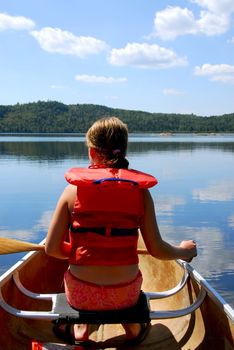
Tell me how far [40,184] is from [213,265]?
1172 cm

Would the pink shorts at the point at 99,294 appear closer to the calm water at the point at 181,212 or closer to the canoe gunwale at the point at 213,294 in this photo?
the canoe gunwale at the point at 213,294

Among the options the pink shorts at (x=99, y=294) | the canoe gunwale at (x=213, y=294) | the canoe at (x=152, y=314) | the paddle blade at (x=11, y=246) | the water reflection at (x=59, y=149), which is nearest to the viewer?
the pink shorts at (x=99, y=294)

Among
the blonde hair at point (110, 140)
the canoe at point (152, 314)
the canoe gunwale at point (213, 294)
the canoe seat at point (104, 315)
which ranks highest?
the blonde hair at point (110, 140)

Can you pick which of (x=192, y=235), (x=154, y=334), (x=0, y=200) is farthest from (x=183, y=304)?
(x=0, y=200)

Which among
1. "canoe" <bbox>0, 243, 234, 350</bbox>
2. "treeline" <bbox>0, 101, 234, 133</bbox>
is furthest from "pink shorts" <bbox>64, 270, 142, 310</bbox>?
"treeline" <bbox>0, 101, 234, 133</bbox>

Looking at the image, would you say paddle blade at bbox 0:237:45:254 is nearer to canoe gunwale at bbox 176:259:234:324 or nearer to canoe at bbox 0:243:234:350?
canoe at bbox 0:243:234:350

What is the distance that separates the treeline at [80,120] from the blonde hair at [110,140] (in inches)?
4427

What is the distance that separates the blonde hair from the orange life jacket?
0.27 feet

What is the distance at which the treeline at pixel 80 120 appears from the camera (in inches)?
4732

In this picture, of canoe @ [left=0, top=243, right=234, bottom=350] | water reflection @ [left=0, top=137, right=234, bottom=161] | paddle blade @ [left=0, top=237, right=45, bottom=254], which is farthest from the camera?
water reflection @ [left=0, top=137, right=234, bottom=161]

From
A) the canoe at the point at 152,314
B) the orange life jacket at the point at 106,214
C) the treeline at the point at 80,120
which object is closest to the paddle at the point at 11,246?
the canoe at the point at 152,314

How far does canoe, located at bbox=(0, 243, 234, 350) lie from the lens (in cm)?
310

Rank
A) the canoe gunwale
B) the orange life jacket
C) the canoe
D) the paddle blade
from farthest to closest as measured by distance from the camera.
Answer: the paddle blade
the canoe
the canoe gunwale
the orange life jacket

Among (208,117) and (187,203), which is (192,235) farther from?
(208,117)
